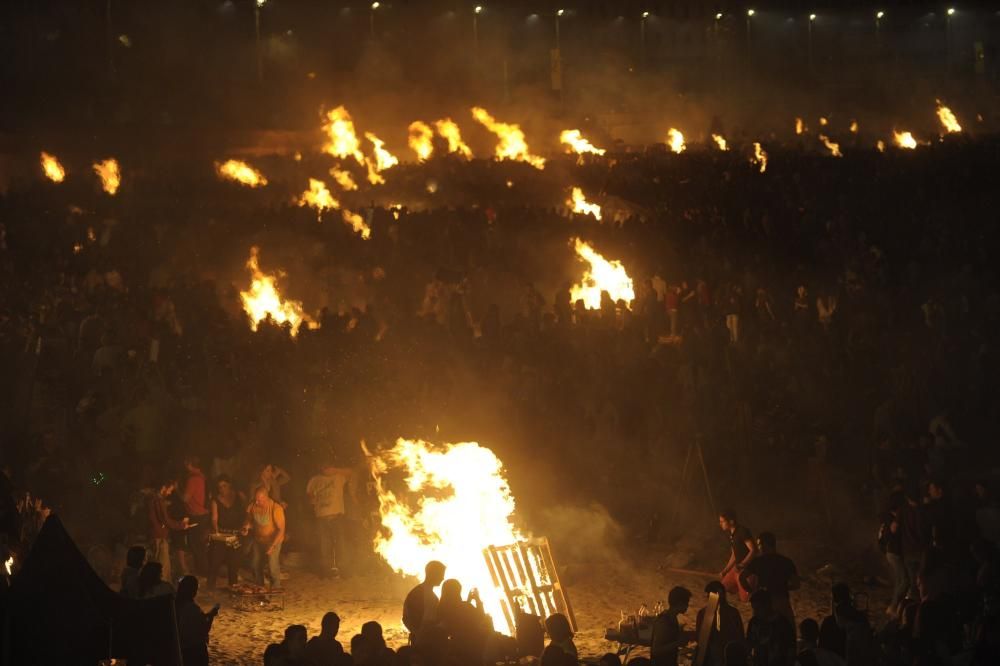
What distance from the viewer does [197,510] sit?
12.9 meters

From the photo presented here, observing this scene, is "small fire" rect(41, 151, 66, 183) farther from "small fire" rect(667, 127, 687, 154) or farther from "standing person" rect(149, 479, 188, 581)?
"standing person" rect(149, 479, 188, 581)

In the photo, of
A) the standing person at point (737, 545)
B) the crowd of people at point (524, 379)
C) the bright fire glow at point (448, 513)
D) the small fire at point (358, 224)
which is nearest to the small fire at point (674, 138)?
the small fire at point (358, 224)

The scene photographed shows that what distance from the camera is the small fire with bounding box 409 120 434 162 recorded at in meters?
37.8

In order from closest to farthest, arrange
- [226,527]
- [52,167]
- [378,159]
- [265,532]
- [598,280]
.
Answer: [265,532]
[226,527]
[598,280]
[52,167]
[378,159]

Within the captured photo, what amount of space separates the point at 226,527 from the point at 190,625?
16.6 ft

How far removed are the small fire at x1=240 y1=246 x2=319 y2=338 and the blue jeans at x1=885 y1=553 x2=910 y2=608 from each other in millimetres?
12868

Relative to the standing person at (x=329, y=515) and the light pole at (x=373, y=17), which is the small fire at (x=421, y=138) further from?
the standing person at (x=329, y=515)

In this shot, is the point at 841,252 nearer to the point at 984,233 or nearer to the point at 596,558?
the point at 984,233

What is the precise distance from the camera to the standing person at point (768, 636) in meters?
7.54

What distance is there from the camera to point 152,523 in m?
12.6

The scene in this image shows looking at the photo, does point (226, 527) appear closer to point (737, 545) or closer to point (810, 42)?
point (737, 545)

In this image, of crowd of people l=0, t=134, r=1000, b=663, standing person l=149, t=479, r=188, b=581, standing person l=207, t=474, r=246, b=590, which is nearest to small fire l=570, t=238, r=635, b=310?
crowd of people l=0, t=134, r=1000, b=663

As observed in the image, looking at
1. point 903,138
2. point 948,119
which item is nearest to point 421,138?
point 903,138

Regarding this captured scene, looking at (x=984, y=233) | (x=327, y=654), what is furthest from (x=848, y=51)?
(x=327, y=654)
